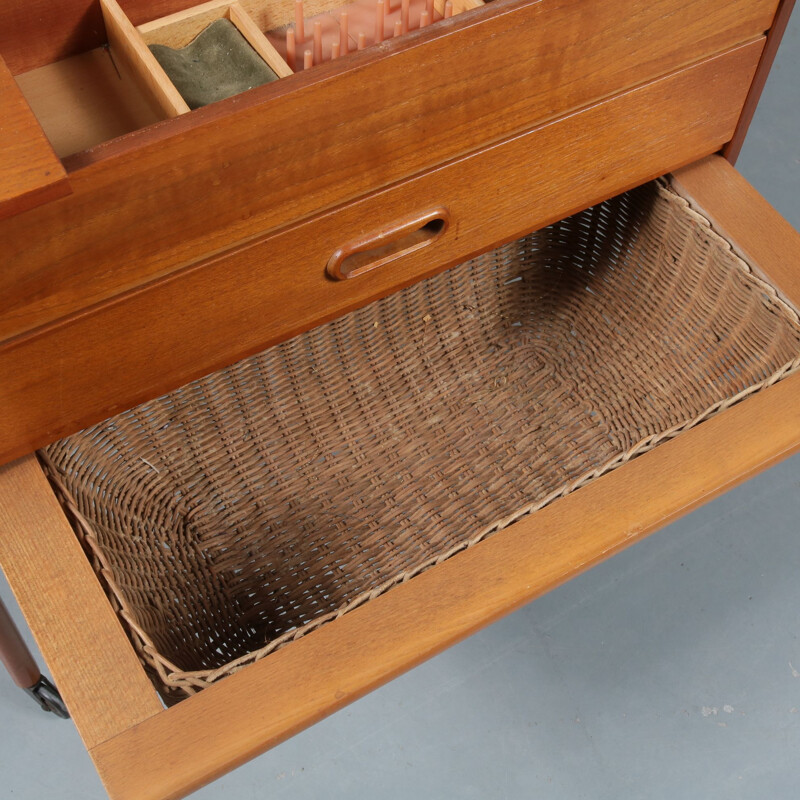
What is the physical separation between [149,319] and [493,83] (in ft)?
1.11

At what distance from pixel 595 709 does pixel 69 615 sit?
670 millimetres

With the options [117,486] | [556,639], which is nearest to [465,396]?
[556,639]

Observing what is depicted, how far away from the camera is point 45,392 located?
32.7 inches

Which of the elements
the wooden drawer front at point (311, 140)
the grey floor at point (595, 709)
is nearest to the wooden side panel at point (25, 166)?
the wooden drawer front at point (311, 140)

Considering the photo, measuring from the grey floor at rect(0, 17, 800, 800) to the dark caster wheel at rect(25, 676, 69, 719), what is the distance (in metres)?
0.03

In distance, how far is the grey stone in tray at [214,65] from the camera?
87cm

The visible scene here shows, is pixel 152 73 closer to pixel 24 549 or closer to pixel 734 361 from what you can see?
pixel 24 549

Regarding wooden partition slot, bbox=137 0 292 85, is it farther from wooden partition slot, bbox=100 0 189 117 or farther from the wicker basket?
the wicker basket

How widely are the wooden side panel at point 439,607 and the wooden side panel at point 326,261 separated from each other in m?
0.26

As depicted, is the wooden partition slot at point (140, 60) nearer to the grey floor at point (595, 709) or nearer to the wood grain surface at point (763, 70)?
the wood grain surface at point (763, 70)

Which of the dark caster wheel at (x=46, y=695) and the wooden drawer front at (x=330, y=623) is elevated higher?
the dark caster wheel at (x=46, y=695)

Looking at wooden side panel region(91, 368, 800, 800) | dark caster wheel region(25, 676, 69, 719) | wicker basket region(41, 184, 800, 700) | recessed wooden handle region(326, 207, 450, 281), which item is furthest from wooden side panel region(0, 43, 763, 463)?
dark caster wheel region(25, 676, 69, 719)

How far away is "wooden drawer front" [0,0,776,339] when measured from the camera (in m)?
0.72

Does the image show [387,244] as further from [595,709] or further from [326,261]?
[595,709]
